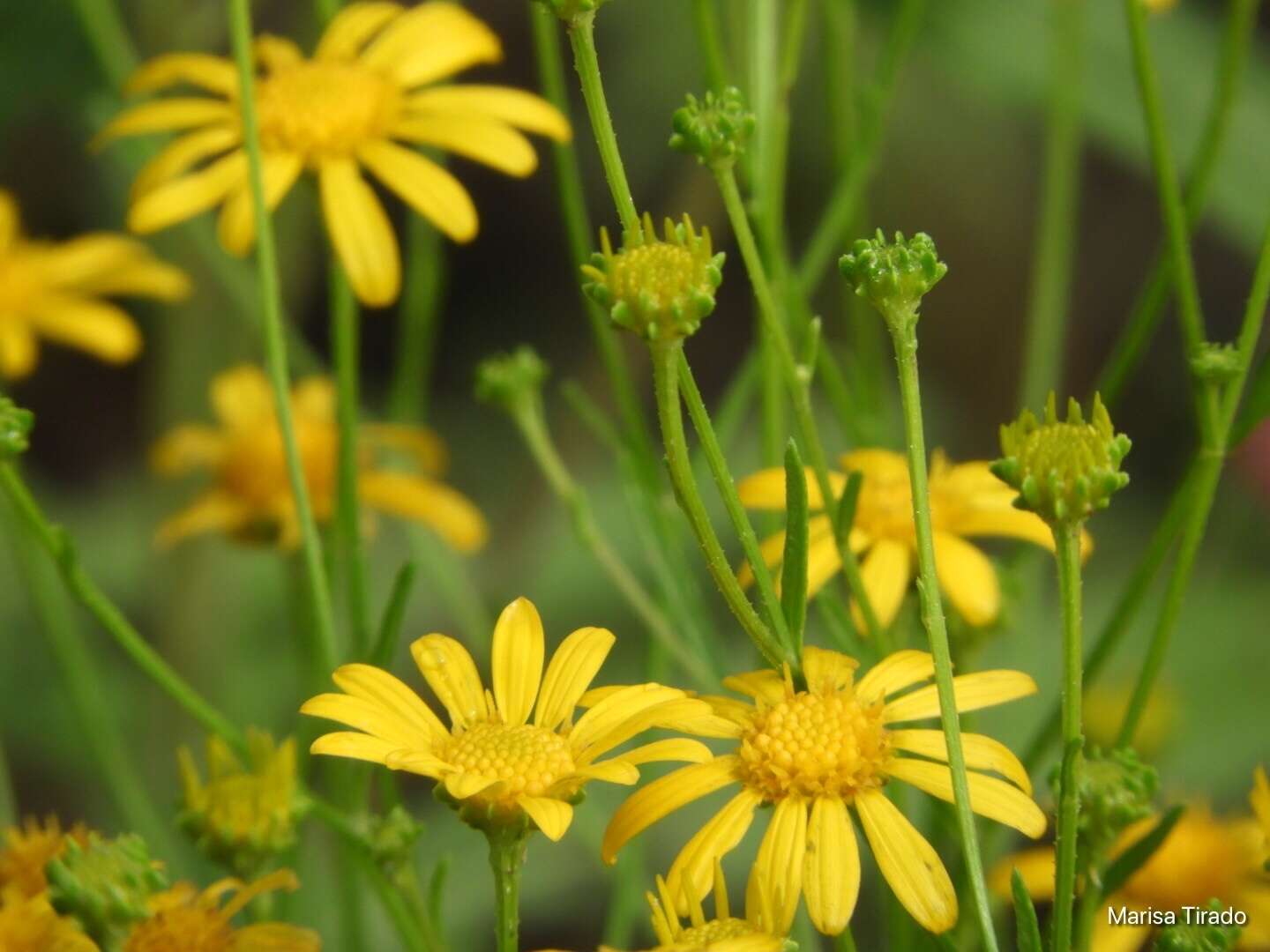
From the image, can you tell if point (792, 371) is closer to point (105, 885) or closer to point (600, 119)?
point (600, 119)

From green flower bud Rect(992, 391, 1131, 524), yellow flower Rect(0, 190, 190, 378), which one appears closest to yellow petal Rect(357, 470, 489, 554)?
yellow flower Rect(0, 190, 190, 378)

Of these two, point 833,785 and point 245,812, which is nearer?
point 833,785

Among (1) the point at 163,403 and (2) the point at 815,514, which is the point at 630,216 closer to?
(2) the point at 815,514

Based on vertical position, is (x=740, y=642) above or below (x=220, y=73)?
below

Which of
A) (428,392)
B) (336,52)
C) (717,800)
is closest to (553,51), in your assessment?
(336,52)

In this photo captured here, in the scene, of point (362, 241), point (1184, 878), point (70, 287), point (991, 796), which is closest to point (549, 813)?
point (991, 796)

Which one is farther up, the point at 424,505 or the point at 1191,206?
the point at 1191,206

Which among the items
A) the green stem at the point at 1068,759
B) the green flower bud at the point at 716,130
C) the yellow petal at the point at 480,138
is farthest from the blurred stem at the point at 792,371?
the yellow petal at the point at 480,138
